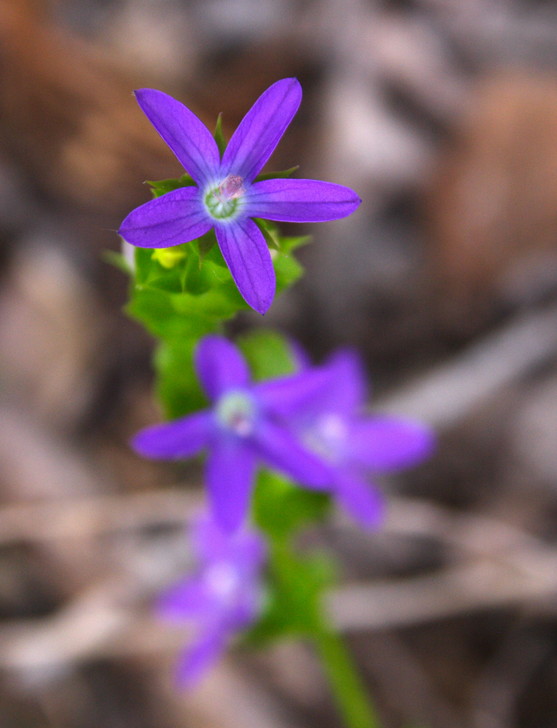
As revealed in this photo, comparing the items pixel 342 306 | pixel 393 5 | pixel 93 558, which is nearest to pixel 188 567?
pixel 93 558

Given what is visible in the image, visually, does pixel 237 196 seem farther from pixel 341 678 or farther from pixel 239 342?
pixel 341 678

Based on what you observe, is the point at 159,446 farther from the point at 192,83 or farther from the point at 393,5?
the point at 393,5

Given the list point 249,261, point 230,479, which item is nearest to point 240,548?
point 230,479

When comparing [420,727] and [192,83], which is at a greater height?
[192,83]

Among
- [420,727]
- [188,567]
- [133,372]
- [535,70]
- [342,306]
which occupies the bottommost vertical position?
[420,727]

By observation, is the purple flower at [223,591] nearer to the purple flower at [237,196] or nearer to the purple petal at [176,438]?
the purple petal at [176,438]

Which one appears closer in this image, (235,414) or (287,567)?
(235,414)
